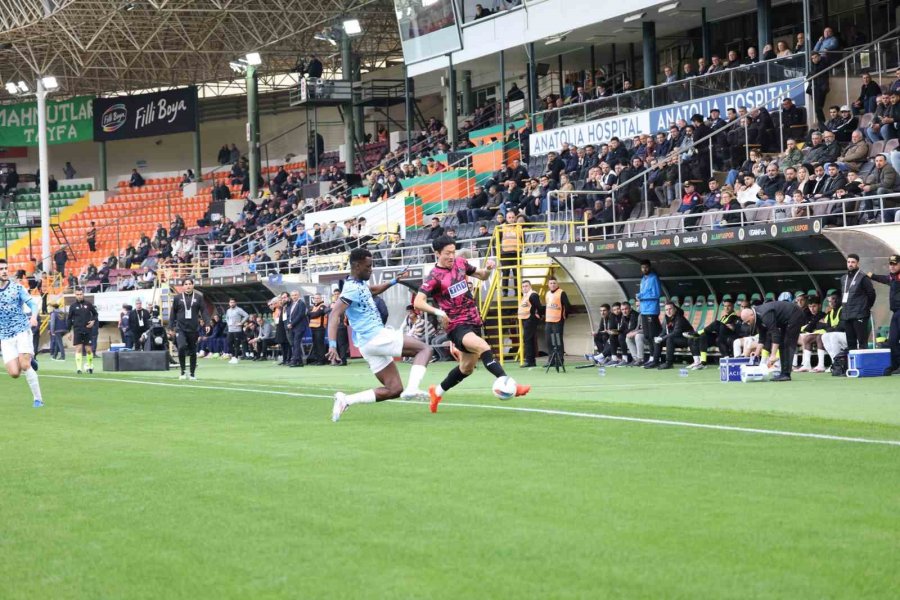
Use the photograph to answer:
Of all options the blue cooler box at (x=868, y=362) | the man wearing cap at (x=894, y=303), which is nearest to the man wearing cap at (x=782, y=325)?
the blue cooler box at (x=868, y=362)

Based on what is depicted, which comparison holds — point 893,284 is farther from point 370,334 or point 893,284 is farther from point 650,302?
point 370,334

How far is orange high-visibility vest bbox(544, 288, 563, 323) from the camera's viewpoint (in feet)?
82.7

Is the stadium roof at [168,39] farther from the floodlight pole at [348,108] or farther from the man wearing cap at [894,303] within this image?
the man wearing cap at [894,303]

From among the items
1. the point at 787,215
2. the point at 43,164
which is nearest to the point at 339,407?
the point at 787,215

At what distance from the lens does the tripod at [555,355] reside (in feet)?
78.5

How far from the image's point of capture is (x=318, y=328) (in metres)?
31.0

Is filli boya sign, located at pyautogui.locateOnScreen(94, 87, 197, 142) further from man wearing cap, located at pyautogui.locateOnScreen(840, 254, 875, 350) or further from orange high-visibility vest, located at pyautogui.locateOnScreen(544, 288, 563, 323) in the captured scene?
man wearing cap, located at pyautogui.locateOnScreen(840, 254, 875, 350)

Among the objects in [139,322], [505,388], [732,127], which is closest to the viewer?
[505,388]

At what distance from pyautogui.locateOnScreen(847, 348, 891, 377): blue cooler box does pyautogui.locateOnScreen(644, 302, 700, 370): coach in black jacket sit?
4.93m

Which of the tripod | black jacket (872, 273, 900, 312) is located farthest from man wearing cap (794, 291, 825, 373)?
the tripod

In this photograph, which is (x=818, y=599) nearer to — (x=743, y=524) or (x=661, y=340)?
(x=743, y=524)

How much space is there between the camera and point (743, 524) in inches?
252

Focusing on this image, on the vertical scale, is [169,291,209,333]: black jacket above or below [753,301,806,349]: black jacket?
above

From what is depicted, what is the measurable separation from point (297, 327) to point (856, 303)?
49.1 ft
